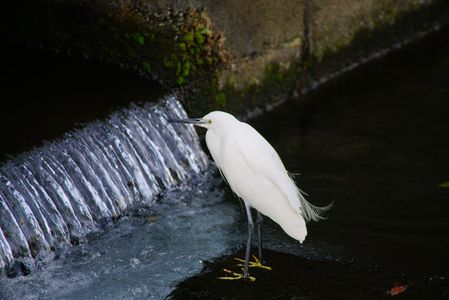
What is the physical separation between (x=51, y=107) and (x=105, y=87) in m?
0.56

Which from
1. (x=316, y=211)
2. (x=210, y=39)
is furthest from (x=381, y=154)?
(x=210, y=39)

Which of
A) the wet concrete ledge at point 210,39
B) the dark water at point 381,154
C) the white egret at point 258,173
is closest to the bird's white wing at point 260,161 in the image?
→ the white egret at point 258,173

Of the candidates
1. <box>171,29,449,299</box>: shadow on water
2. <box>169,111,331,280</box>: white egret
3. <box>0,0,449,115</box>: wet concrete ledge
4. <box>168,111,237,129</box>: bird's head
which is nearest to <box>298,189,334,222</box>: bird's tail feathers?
<box>171,29,449,299</box>: shadow on water

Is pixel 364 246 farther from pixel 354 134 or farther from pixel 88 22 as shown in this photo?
pixel 88 22

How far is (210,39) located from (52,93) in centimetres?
133

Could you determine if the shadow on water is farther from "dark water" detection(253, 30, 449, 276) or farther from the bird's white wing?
the bird's white wing

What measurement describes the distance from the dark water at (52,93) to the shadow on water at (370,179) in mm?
1219

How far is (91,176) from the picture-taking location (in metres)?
5.94

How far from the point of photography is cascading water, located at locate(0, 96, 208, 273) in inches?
212

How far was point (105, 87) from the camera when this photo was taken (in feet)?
22.6

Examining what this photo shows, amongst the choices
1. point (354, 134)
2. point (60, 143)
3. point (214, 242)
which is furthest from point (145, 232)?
point (354, 134)

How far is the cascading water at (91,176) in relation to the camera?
539cm

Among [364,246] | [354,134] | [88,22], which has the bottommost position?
[364,246]

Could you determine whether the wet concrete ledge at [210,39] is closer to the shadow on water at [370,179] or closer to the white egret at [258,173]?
the shadow on water at [370,179]
